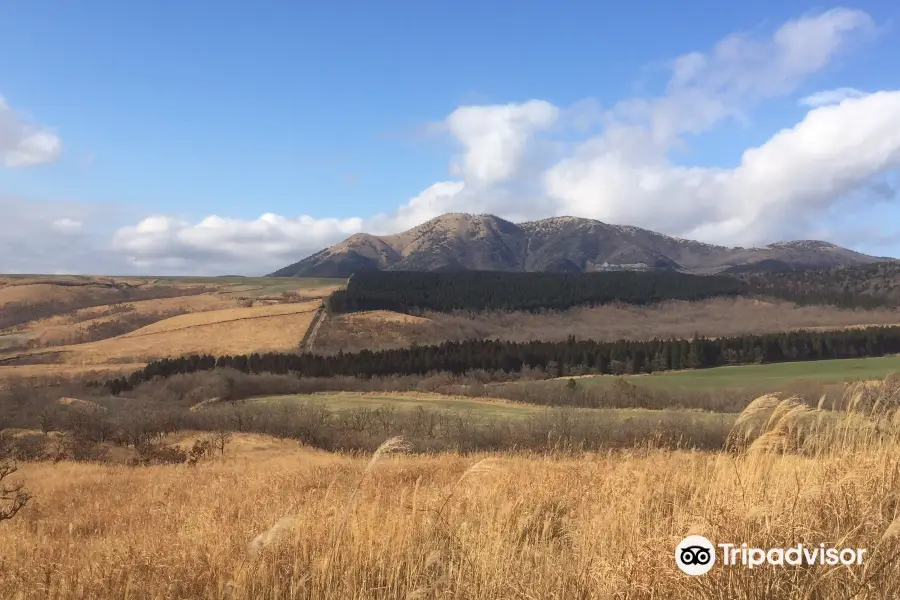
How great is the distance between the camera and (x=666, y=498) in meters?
6.63

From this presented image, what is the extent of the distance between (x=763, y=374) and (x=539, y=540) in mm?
97507

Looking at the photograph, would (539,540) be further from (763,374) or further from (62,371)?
(62,371)

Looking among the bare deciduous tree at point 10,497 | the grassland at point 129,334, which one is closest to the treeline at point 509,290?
the grassland at point 129,334

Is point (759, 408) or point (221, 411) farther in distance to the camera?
point (221, 411)

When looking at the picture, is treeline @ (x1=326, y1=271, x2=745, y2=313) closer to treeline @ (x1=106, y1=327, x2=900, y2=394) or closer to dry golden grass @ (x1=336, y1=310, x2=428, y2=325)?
dry golden grass @ (x1=336, y1=310, x2=428, y2=325)

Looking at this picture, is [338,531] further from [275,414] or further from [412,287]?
[412,287]

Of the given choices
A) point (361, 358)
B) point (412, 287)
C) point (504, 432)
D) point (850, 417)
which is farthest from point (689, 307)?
point (850, 417)

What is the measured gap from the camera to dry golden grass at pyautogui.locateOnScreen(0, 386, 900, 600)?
13.3ft

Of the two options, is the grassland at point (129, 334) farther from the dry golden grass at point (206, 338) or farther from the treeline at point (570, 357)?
the treeline at point (570, 357)

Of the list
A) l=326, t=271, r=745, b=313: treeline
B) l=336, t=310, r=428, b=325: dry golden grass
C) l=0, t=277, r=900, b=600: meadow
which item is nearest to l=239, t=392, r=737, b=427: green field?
l=0, t=277, r=900, b=600: meadow

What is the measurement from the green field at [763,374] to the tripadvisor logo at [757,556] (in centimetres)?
8060

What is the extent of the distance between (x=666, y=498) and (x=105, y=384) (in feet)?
343

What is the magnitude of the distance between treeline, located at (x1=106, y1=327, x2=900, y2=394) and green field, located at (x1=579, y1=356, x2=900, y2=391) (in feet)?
19.0

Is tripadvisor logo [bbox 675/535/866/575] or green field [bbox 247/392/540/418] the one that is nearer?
tripadvisor logo [bbox 675/535/866/575]
